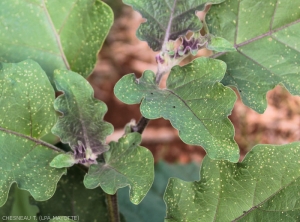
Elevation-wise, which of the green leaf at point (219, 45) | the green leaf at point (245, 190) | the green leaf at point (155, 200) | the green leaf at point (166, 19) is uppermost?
the green leaf at point (166, 19)

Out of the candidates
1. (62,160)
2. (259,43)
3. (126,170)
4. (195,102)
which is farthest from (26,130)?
(259,43)

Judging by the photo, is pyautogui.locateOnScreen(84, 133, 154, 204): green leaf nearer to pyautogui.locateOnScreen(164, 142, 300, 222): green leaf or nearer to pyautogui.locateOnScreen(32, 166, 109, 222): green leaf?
pyautogui.locateOnScreen(164, 142, 300, 222): green leaf

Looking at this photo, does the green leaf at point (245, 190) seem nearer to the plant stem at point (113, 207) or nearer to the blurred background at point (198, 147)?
the plant stem at point (113, 207)

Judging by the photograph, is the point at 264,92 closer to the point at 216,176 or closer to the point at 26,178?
the point at 216,176

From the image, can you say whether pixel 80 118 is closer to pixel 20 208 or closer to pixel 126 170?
pixel 126 170

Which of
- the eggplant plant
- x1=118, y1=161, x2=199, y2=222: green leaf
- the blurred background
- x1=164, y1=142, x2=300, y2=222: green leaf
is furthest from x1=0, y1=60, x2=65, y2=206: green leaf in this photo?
the blurred background

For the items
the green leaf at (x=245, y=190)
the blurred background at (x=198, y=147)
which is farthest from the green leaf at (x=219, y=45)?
the blurred background at (x=198, y=147)
